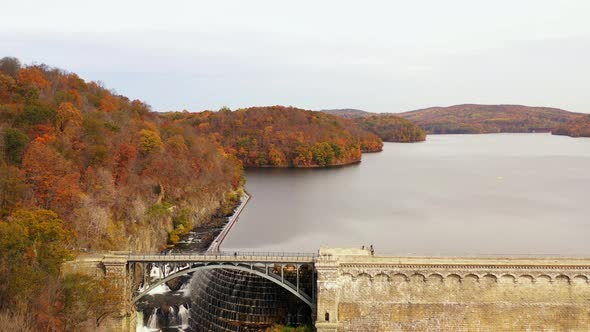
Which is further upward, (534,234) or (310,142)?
(310,142)

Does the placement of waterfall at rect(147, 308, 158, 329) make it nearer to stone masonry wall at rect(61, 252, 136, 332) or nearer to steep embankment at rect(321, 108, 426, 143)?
stone masonry wall at rect(61, 252, 136, 332)

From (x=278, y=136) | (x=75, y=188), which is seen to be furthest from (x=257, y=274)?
(x=278, y=136)

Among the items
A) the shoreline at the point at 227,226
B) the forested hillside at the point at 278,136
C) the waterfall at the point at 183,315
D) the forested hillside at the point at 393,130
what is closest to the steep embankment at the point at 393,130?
the forested hillside at the point at 393,130

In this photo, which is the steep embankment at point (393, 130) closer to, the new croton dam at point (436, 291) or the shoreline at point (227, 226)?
the shoreline at point (227, 226)

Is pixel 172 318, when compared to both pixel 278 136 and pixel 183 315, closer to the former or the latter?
pixel 183 315

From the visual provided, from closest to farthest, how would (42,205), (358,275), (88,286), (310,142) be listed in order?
(88,286), (358,275), (42,205), (310,142)

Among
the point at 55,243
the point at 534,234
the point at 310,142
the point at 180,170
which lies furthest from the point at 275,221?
the point at 310,142

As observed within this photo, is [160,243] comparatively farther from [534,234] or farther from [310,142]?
[310,142]
